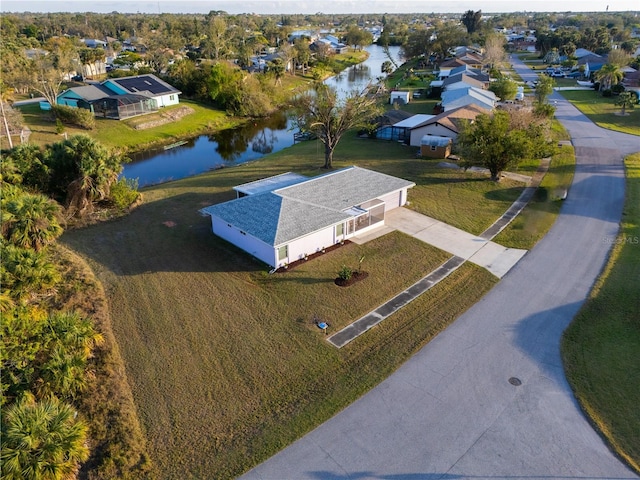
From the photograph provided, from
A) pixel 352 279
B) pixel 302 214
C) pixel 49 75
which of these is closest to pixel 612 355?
pixel 352 279

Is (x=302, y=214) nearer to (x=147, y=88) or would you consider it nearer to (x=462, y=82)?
(x=147, y=88)

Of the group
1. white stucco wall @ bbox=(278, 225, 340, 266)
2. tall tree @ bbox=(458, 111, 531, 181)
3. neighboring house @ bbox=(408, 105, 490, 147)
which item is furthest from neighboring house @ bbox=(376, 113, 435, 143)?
white stucco wall @ bbox=(278, 225, 340, 266)

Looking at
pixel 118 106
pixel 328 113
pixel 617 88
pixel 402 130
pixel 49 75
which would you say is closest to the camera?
pixel 328 113

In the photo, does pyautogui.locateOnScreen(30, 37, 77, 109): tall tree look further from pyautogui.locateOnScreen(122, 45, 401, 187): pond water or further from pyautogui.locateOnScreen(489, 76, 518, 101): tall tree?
pyautogui.locateOnScreen(489, 76, 518, 101): tall tree

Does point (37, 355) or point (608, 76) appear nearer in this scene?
point (37, 355)

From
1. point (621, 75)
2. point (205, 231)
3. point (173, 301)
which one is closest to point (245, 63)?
point (621, 75)

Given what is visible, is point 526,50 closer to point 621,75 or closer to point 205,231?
point 621,75
